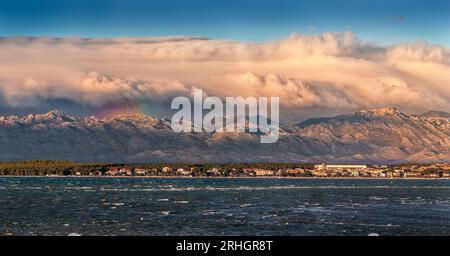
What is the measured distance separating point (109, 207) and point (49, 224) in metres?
33.8

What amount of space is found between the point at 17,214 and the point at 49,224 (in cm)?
1890

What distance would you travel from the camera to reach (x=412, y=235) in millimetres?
90625

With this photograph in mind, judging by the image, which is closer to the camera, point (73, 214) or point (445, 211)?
point (73, 214)
